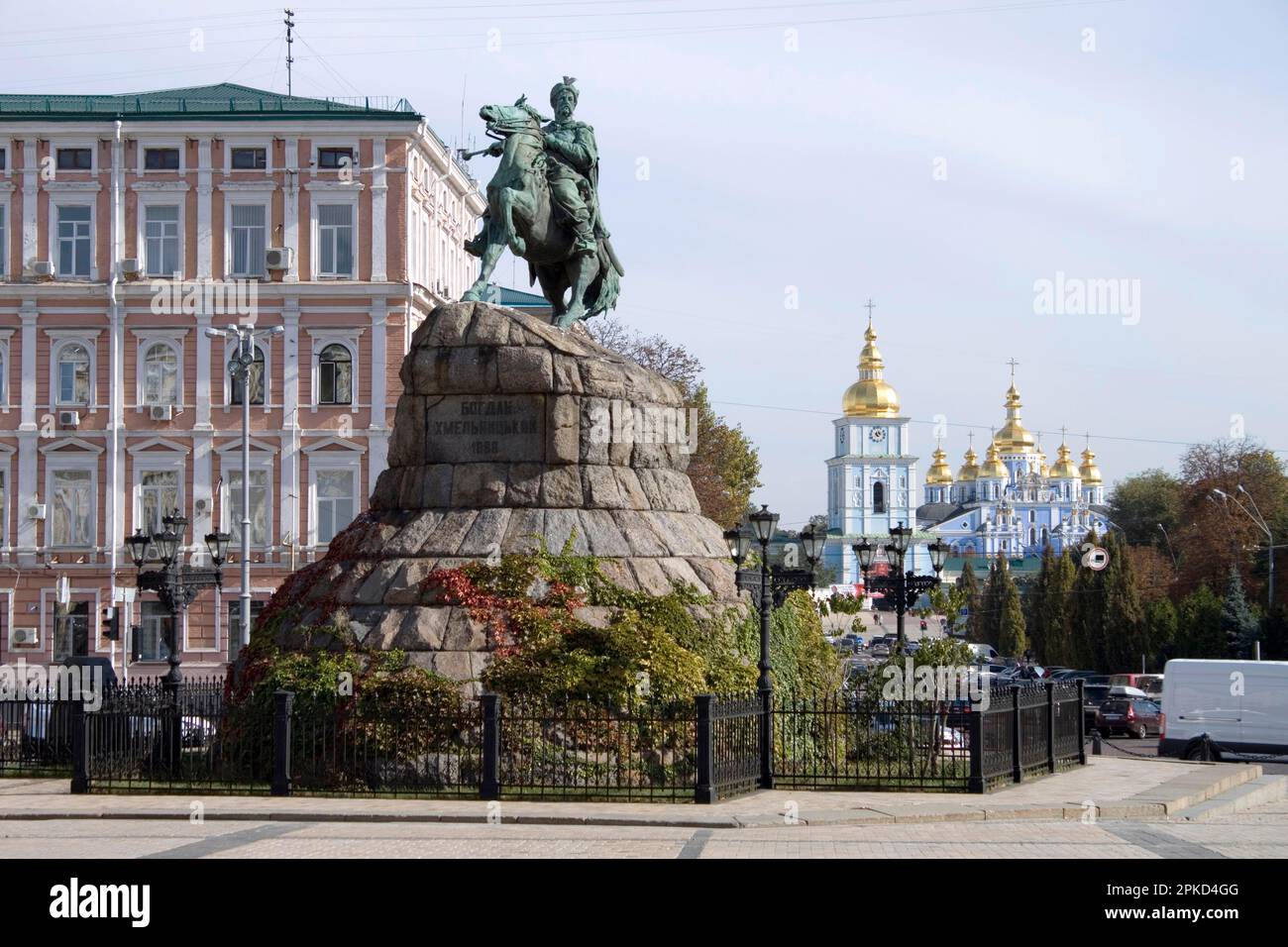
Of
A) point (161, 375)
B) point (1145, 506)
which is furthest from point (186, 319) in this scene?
point (1145, 506)

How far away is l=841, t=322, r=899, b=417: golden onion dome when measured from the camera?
547 ft

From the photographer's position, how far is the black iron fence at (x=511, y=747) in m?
17.8

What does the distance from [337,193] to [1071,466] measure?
457 feet

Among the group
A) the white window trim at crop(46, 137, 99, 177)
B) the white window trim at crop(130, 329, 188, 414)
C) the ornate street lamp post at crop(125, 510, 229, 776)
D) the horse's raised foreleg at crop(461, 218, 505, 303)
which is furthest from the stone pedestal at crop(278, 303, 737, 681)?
the white window trim at crop(46, 137, 99, 177)

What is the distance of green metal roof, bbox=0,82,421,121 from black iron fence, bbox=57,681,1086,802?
1161 inches

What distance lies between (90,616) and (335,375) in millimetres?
8901

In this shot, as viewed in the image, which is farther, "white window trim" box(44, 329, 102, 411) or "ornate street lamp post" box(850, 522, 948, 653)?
"white window trim" box(44, 329, 102, 411)

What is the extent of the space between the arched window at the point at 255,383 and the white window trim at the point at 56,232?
455 centimetres

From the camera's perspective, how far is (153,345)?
155 feet

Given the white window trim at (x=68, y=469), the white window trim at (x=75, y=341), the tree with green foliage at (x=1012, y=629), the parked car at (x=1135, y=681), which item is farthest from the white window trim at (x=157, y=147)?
the tree with green foliage at (x=1012, y=629)

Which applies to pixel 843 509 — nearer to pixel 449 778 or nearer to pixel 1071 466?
pixel 1071 466

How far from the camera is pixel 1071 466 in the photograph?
176500 millimetres

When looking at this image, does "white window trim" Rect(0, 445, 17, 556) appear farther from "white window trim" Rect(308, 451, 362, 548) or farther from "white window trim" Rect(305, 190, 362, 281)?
"white window trim" Rect(305, 190, 362, 281)
